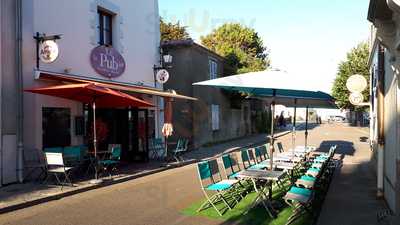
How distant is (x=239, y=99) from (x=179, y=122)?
28.5 feet

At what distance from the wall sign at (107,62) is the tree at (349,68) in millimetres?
28517

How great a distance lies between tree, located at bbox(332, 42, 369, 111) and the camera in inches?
1636

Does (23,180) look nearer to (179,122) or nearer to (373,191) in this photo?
(373,191)

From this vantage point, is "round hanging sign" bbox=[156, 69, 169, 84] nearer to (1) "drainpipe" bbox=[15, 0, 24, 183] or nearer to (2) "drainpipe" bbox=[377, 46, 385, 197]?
(1) "drainpipe" bbox=[15, 0, 24, 183]

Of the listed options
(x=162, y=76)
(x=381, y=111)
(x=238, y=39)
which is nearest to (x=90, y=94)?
(x=162, y=76)

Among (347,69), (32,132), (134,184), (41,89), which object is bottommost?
(134,184)

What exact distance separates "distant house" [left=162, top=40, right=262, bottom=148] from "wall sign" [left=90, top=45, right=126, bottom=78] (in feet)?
26.1

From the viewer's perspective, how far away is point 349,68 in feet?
140

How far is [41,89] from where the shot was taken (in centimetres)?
1128

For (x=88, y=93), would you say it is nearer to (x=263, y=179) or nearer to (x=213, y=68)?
(x=263, y=179)

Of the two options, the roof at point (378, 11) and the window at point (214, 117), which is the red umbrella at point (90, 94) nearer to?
the roof at point (378, 11)

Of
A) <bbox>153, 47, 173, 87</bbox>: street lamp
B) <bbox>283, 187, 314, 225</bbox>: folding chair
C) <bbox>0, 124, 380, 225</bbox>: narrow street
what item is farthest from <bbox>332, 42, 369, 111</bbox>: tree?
<bbox>283, 187, 314, 225</bbox>: folding chair

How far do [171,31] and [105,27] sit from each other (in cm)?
2163

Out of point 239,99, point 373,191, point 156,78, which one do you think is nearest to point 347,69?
point 239,99
